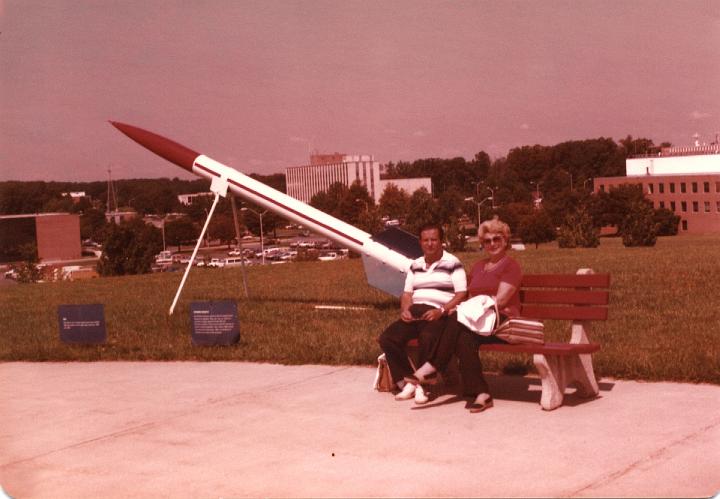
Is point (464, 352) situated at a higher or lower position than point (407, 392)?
higher

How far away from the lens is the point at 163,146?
16828mm

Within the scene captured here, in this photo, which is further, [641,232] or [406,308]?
[641,232]

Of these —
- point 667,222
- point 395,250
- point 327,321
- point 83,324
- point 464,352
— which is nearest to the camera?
point 464,352

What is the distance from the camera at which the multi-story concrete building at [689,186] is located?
94188 millimetres

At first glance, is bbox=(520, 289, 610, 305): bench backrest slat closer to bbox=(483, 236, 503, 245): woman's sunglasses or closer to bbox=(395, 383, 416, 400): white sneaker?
bbox=(483, 236, 503, 245): woman's sunglasses

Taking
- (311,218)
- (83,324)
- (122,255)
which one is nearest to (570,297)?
(83,324)

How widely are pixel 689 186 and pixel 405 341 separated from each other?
307 feet

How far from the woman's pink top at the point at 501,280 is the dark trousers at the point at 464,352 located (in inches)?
14.0

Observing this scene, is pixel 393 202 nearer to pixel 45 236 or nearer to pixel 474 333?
pixel 45 236

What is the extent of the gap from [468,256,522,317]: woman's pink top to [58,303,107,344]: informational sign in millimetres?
5058

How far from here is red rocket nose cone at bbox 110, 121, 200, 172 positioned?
653 inches

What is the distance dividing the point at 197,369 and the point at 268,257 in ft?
202

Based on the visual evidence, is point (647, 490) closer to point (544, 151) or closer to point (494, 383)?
point (494, 383)

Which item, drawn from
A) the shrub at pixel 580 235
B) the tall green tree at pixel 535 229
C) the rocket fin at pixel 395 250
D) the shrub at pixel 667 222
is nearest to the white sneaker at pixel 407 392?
the rocket fin at pixel 395 250
